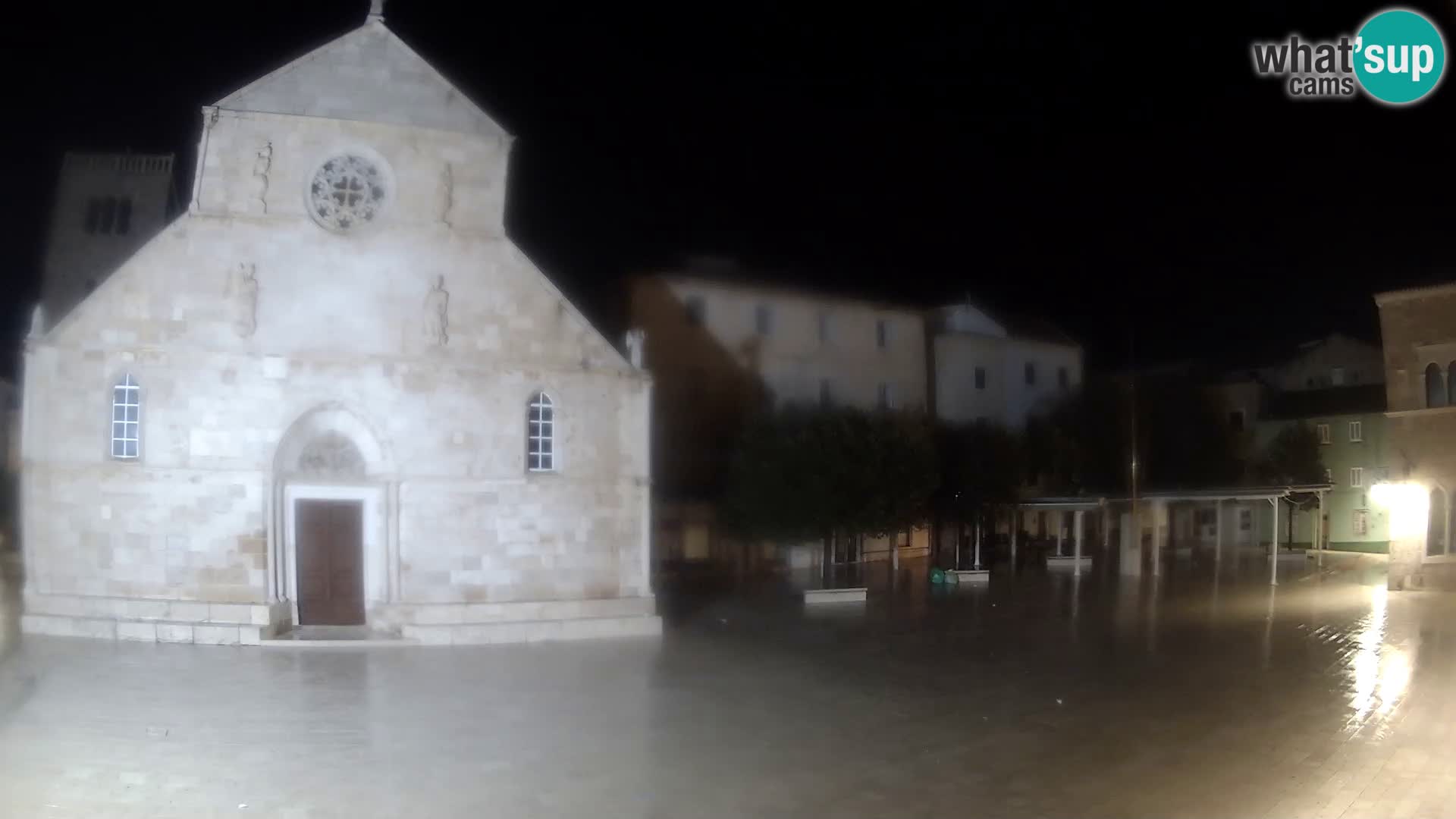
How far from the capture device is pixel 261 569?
56.2 feet

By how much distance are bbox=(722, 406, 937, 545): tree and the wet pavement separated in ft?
16.9

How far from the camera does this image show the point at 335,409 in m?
17.8

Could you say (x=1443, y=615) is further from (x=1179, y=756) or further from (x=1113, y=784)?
(x=1113, y=784)

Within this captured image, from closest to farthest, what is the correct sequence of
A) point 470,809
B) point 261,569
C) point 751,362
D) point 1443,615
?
point 470,809
point 261,569
point 1443,615
point 751,362

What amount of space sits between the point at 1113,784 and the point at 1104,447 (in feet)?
105

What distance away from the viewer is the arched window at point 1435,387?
25219mm

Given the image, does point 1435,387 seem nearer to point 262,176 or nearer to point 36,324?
point 262,176

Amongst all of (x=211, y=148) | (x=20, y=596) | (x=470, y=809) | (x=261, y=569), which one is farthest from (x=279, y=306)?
(x=470, y=809)

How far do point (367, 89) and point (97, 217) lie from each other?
9663 millimetres

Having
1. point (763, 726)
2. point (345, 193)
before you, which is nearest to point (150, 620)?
point (345, 193)

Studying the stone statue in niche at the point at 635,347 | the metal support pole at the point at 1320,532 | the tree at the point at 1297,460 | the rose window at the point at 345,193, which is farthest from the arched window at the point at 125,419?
the tree at the point at 1297,460

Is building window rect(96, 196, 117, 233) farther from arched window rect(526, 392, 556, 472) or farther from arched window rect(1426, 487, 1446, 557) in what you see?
arched window rect(1426, 487, 1446, 557)

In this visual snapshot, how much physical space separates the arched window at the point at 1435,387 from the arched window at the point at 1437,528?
2229 millimetres

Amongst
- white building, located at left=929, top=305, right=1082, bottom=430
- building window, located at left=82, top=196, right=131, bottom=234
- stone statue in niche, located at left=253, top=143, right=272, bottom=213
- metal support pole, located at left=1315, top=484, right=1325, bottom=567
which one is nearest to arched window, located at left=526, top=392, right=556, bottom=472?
→ stone statue in niche, located at left=253, top=143, right=272, bottom=213
